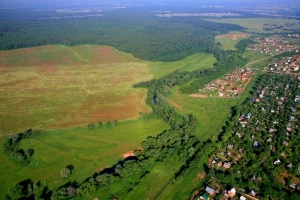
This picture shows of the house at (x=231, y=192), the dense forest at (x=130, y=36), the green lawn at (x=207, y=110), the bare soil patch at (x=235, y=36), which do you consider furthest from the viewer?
the bare soil patch at (x=235, y=36)

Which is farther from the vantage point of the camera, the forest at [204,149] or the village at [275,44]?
the village at [275,44]

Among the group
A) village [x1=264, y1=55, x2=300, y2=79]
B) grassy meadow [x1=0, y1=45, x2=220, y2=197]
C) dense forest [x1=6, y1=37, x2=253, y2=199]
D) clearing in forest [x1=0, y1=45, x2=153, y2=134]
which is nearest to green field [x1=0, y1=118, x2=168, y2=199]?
grassy meadow [x1=0, y1=45, x2=220, y2=197]

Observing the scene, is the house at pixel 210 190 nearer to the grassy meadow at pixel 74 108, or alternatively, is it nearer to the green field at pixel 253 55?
the grassy meadow at pixel 74 108

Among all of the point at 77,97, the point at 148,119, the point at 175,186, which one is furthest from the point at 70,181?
the point at 77,97

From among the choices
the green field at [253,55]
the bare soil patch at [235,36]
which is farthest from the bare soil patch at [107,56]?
the bare soil patch at [235,36]

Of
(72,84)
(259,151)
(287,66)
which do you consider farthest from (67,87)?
(287,66)

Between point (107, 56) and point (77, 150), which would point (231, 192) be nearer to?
point (77, 150)

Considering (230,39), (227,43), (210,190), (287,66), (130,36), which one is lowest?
(210,190)
